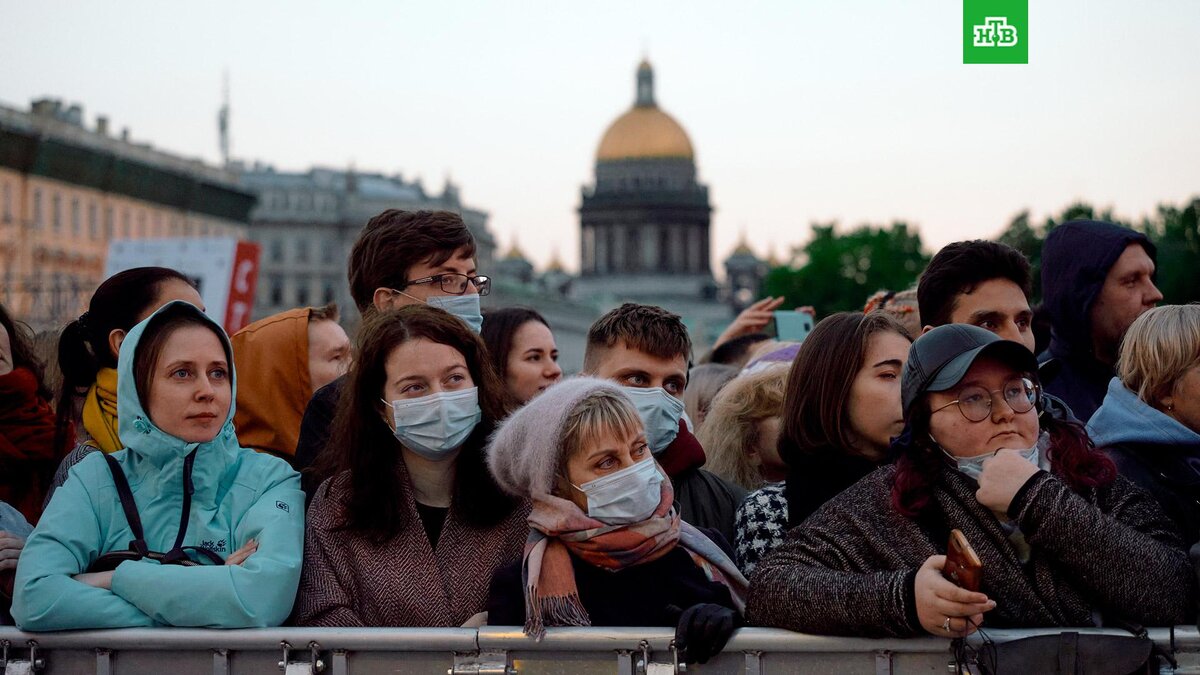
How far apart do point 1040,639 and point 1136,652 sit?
236mm

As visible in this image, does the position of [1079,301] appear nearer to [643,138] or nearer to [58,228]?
[58,228]

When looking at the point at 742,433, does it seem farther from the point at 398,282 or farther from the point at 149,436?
the point at 149,436

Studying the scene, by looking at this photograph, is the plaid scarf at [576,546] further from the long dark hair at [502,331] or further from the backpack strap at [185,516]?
the long dark hair at [502,331]

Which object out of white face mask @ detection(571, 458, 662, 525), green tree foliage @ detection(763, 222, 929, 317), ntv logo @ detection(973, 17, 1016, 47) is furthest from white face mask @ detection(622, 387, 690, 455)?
green tree foliage @ detection(763, 222, 929, 317)

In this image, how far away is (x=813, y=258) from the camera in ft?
363

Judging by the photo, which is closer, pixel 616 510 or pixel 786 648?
pixel 786 648

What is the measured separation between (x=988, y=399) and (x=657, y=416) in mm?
1674

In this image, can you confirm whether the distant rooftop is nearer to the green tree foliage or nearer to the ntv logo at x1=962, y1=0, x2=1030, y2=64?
the green tree foliage

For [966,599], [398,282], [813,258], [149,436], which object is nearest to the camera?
[966,599]

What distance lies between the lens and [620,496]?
5934 mm

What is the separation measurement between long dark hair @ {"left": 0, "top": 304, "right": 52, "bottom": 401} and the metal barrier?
2.26 m

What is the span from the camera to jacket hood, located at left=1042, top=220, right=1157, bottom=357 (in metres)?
8.17

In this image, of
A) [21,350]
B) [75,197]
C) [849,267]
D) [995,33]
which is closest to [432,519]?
[21,350]

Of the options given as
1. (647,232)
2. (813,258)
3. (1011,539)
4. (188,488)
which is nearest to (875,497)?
(1011,539)
